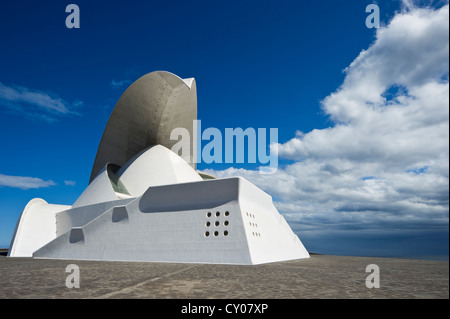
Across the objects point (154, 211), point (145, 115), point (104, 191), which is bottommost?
point (154, 211)

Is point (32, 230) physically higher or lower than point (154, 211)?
lower

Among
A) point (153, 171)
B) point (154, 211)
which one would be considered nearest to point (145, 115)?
point (153, 171)

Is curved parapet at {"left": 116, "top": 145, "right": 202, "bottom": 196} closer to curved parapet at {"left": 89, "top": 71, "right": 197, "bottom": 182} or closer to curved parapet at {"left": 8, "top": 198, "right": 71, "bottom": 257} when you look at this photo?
curved parapet at {"left": 89, "top": 71, "right": 197, "bottom": 182}

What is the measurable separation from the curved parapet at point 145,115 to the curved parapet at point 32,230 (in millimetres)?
4319

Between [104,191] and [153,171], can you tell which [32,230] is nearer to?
[104,191]

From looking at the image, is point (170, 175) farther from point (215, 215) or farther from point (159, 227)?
point (215, 215)

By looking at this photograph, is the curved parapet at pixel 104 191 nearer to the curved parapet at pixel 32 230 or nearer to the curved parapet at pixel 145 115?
the curved parapet at pixel 32 230

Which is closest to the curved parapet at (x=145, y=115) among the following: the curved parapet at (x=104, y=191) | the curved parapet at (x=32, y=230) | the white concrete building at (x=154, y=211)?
the white concrete building at (x=154, y=211)

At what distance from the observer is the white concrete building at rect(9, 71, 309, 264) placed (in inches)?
436

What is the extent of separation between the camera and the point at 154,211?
12.7 meters

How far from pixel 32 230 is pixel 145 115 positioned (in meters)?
9.76

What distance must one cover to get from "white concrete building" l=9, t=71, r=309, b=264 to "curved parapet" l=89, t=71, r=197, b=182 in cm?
7

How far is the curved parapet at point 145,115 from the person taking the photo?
19.3m
